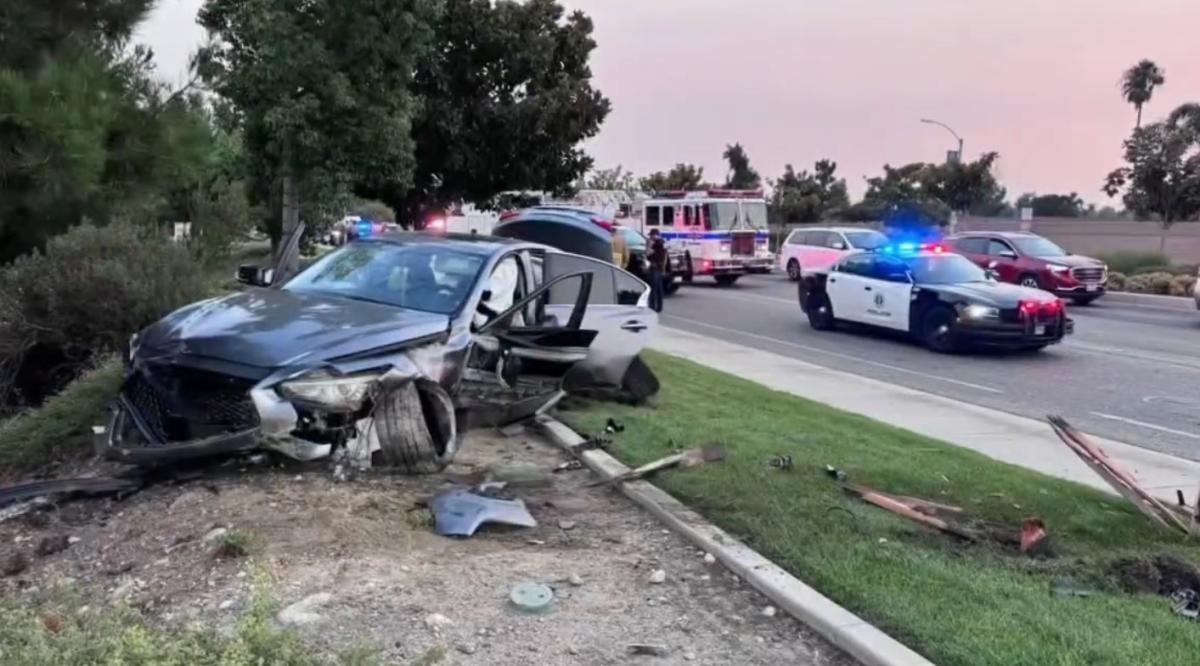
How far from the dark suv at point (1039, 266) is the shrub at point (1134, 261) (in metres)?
8.06

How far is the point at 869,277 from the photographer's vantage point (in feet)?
60.3

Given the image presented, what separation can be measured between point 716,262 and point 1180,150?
18261 mm

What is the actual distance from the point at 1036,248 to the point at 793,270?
26.3ft

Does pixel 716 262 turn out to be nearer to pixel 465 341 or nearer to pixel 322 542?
pixel 465 341

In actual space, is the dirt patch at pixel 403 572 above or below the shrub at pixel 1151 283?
above

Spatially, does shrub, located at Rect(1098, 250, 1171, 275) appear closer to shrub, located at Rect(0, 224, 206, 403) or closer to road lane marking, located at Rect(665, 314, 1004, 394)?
road lane marking, located at Rect(665, 314, 1004, 394)

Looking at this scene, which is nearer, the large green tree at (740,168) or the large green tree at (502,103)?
the large green tree at (502,103)

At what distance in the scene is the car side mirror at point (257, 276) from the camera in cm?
848

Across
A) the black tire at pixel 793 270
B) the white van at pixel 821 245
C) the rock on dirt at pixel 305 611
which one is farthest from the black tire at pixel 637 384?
the black tire at pixel 793 270

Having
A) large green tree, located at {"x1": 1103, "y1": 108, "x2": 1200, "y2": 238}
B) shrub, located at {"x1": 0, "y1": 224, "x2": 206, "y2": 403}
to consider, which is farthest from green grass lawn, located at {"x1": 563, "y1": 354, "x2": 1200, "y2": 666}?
large green tree, located at {"x1": 1103, "y1": 108, "x2": 1200, "y2": 238}

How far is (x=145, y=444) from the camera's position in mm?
6297

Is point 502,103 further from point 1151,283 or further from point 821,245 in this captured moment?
point 1151,283

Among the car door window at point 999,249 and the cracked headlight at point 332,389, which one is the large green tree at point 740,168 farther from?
the cracked headlight at point 332,389

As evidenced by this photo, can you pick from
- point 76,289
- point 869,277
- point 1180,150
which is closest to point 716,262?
point 869,277
